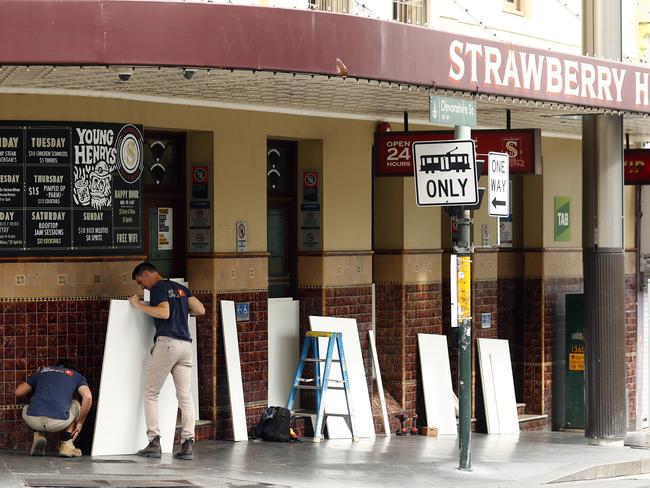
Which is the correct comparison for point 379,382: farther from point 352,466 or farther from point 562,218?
point 562,218

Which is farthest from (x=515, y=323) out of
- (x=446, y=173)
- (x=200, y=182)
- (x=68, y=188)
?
(x=68, y=188)

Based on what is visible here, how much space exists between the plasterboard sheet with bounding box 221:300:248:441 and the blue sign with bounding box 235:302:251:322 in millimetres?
174

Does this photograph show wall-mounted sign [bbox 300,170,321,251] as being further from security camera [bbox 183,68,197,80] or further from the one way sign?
security camera [bbox 183,68,197,80]

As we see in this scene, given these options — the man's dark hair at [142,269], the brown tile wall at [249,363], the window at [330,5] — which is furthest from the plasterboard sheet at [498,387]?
the man's dark hair at [142,269]

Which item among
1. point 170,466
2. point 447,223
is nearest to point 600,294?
point 447,223

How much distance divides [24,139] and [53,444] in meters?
2.92

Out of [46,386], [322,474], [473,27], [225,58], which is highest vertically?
[473,27]

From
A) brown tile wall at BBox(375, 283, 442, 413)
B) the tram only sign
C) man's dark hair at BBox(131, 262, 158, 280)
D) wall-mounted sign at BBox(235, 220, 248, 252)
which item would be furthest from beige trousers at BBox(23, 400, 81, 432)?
brown tile wall at BBox(375, 283, 442, 413)

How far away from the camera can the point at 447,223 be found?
747 inches

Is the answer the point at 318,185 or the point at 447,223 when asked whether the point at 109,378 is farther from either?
the point at 447,223

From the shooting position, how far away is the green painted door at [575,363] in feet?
66.2

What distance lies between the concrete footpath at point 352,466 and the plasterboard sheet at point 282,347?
2.94 ft

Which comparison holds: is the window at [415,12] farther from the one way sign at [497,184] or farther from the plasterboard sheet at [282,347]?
the one way sign at [497,184]

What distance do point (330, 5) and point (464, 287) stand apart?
474 centimetres
